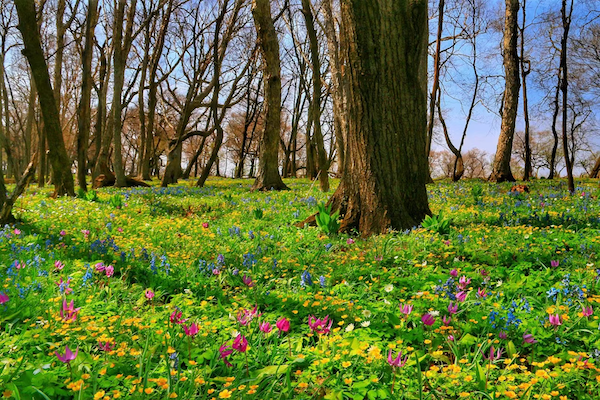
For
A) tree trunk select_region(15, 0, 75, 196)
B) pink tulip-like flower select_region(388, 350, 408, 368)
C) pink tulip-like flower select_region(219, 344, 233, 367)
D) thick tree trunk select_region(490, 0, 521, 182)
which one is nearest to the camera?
pink tulip-like flower select_region(388, 350, 408, 368)

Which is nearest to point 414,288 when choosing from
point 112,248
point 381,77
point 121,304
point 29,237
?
point 121,304

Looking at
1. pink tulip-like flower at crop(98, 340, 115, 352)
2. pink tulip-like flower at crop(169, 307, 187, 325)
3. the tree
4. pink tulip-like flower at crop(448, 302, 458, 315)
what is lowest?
pink tulip-like flower at crop(98, 340, 115, 352)

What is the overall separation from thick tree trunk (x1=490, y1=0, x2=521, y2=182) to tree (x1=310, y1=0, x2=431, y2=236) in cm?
920

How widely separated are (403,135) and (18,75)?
3220cm

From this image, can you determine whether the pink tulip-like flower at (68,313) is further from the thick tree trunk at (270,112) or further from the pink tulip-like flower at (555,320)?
the thick tree trunk at (270,112)

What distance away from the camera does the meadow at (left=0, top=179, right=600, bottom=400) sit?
6.06 ft

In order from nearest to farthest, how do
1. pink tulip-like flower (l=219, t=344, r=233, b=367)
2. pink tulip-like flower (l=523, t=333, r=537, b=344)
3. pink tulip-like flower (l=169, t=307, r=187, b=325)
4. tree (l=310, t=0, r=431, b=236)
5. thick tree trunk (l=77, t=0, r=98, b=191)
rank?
1. pink tulip-like flower (l=219, t=344, r=233, b=367)
2. pink tulip-like flower (l=523, t=333, r=537, b=344)
3. pink tulip-like flower (l=169, t=307, r=187, b=325)
4. tree (l=310, t=0, r=431, b=236)
5. thick tree trunk (l=77, t=0, r=98, b=191)

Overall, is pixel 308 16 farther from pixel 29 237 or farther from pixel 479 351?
pixel 479 351

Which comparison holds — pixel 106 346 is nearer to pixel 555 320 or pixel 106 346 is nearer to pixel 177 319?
pixel 177 319

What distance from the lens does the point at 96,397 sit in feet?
5.31

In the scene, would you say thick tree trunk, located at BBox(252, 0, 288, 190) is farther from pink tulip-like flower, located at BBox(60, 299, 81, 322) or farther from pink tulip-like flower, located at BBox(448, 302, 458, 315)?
pink tulip-like flower, located at BBox(448, 302, 458, 315)

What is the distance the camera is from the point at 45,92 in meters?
7.58

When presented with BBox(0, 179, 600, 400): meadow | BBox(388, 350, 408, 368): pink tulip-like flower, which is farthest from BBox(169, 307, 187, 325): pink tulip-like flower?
BBox(388, 350, 408, 368): pink tulip-like flower

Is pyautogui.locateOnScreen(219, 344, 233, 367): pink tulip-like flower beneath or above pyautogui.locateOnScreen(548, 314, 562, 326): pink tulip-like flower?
beneath
